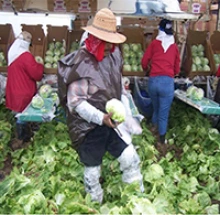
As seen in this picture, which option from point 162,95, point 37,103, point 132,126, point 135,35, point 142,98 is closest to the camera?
point 132,126

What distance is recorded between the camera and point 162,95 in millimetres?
4867

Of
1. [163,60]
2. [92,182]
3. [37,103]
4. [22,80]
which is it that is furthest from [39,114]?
[163,60]

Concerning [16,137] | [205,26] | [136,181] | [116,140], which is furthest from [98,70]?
[205,26]

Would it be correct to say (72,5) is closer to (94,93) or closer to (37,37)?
(37,37)

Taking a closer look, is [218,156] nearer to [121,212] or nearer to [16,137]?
[121,212]

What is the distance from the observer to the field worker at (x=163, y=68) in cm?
478

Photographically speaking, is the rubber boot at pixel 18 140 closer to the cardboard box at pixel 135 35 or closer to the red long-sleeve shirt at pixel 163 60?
the red long-sleeve shirt at pixel 163 60

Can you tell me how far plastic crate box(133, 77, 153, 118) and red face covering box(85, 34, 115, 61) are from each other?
2.93 meters

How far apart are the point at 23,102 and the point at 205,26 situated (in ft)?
26.0

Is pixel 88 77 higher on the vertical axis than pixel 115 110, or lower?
higher

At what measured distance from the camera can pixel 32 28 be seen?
612 centimetres

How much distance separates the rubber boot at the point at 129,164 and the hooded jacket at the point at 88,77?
1.32 ft

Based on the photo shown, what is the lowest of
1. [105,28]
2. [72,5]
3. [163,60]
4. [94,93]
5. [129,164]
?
[129,164]

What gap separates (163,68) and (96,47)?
7.53 feet
